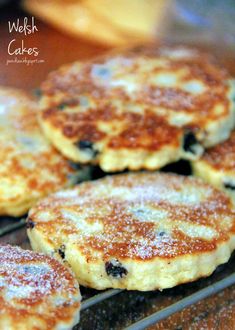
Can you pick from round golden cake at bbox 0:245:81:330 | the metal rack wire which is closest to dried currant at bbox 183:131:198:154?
the metal rack wire

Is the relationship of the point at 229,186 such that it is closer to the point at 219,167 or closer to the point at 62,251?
the point at 219,167

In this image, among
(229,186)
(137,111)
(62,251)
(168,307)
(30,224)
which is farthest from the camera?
(137,111)

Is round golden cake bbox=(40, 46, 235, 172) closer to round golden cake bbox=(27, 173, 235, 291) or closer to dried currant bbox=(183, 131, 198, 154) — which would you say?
dried currant bbox=(183, 131, 198, 154)

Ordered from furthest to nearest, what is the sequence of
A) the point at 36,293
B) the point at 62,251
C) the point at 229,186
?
1. the point at 229,186
2. the point at 62,251
3. the point at 36,293

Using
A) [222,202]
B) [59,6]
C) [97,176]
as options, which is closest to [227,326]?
[222,202]

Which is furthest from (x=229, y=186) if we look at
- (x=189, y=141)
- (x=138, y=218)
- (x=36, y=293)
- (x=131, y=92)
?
(x=36, y=293)
